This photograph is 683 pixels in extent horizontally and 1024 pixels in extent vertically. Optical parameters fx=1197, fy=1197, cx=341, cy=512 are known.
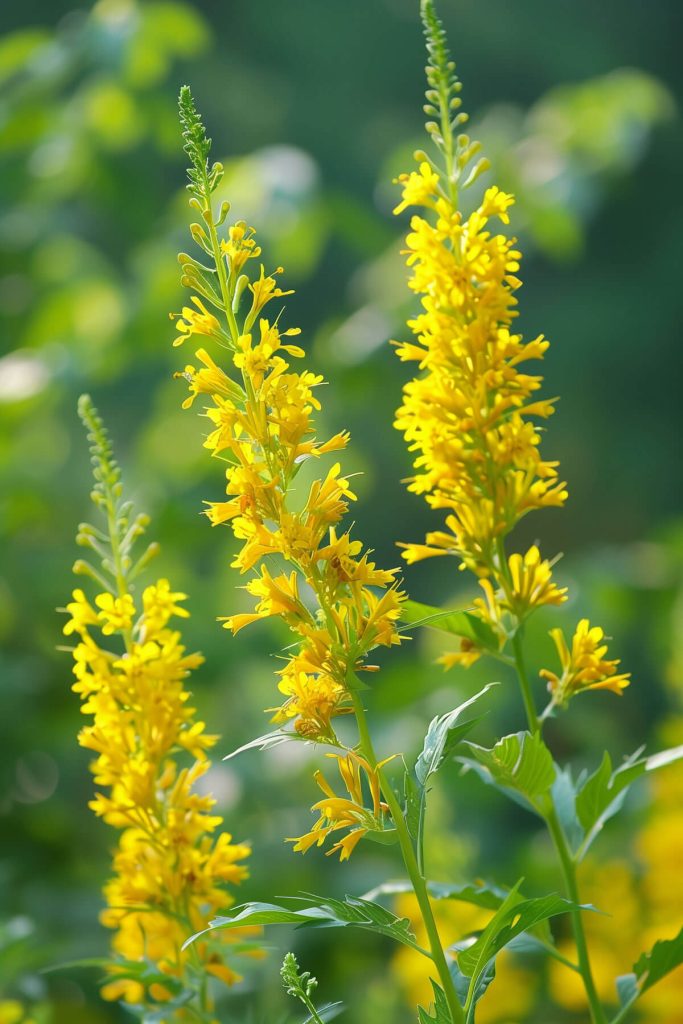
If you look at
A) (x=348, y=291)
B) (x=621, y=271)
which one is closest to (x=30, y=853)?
(x=348, y=291)

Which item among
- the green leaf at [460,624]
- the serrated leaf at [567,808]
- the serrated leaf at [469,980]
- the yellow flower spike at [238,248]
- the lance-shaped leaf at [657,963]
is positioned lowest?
the lance-shaped leaf at [657,963]

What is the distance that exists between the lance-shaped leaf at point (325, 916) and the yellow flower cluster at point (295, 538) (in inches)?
4.0

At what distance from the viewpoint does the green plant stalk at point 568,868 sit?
82cm

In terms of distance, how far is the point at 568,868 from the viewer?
2.76 ft

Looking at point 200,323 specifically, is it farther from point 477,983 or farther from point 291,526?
point 477,983

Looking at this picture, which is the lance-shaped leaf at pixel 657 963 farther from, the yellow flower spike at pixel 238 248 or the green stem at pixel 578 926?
the yellow flower spike at pixel 238 248

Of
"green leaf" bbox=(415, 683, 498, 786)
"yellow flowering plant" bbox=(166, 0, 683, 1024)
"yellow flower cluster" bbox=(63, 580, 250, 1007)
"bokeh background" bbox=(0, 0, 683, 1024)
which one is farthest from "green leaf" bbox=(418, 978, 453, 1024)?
"bokeh background" bbox=(0, 0, 683, 1024)

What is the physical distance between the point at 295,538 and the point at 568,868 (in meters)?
0.33

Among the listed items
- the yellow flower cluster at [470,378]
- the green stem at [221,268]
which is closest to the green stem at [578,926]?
the yellow flower cluster at [470,378]

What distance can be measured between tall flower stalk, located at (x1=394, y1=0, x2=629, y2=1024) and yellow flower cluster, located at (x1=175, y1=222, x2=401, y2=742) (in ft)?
0.34

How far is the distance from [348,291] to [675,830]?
2.80m

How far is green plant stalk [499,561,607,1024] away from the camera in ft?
2.69

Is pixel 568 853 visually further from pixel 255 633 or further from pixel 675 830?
pixel 255 633

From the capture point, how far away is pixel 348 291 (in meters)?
4.33
